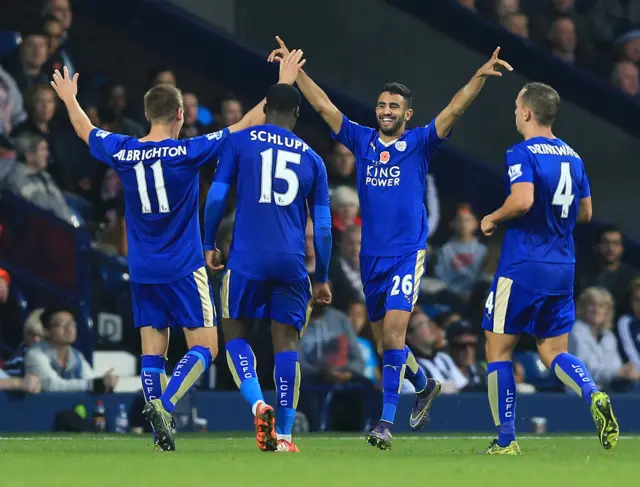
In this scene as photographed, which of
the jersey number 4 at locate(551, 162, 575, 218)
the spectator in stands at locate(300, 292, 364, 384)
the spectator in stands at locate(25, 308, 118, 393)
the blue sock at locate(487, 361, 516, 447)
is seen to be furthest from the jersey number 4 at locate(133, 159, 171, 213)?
the spectator in stands at locate(300, 292, 364, 384)

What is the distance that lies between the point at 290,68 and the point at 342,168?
4865mm

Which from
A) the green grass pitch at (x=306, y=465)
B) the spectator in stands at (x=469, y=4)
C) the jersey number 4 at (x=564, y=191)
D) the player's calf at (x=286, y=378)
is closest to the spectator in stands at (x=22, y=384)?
the green grass pitch at (x=306, y=465)

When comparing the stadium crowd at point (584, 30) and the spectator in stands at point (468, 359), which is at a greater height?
the stadium crowd at point (584, 30)

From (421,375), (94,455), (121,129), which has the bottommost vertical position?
(94,455)

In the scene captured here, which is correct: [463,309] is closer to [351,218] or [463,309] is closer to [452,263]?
[452,263]

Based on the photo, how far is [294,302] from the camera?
9.48 metres

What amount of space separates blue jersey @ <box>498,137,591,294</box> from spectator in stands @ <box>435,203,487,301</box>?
561cm

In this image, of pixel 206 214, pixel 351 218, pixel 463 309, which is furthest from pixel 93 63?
pixel 206 214

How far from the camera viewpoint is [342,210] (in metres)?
14.2

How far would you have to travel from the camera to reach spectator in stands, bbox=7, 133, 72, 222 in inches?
538

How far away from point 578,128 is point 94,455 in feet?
33.7

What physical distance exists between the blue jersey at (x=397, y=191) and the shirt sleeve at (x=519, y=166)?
95cm

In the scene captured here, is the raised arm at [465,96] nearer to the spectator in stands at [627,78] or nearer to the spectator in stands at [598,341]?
the spectator in stands at [598,341]

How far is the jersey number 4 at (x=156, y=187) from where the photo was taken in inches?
366
